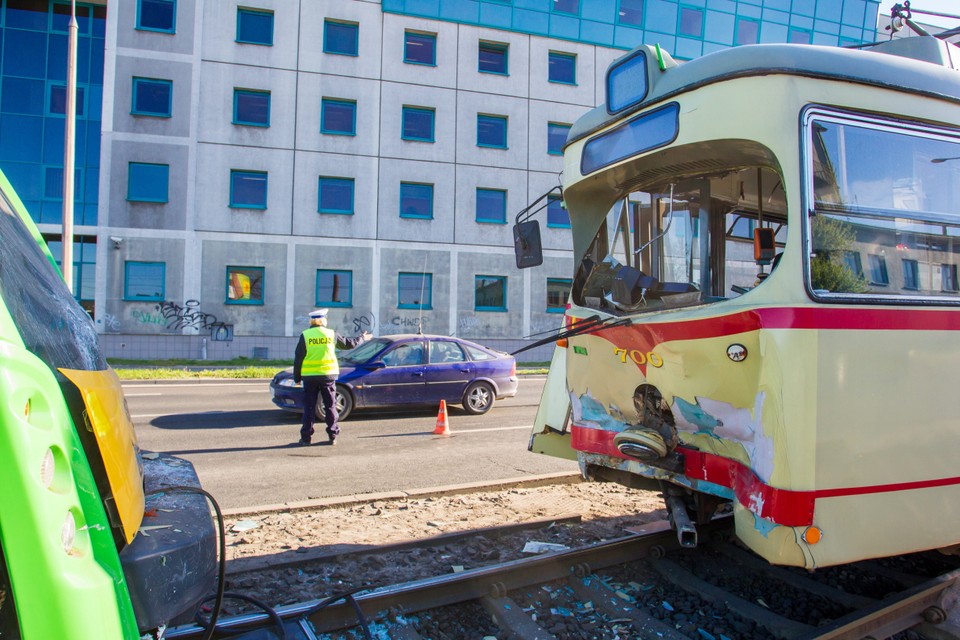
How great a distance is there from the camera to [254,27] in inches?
983

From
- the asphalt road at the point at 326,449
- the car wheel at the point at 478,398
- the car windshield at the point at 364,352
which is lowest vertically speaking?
the asphalt road at the point at 326,449

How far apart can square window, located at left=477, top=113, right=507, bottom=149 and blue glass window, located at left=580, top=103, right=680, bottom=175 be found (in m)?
23.3

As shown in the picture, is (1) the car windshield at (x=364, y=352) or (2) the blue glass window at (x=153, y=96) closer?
(1) the car windshield at (x=364, y=352)

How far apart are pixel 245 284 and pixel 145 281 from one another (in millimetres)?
3413

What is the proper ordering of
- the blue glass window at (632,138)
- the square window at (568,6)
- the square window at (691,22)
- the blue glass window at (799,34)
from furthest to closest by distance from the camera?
1. the blue glass window at (799,34)
2. the square window at (691,22)
3. the square window at (568,6)
4. the blue glass window at (632,138)

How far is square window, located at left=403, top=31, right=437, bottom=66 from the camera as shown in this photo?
86.7 feet

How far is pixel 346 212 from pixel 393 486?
19.6m

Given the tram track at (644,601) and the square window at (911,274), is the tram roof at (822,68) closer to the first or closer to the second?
the square window at (911,274)

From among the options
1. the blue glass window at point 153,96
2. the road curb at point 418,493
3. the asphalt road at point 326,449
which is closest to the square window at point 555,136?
the blue glass window at point 153,96

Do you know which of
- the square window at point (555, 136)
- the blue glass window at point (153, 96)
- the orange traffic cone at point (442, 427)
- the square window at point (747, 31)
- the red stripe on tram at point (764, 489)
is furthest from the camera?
the square window at point (747, 31)

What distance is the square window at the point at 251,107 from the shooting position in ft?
A: 80.6

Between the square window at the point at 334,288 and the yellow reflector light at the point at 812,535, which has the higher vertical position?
the square window at the point at 334,288

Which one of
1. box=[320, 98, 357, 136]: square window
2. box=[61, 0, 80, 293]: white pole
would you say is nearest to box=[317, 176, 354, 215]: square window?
box=[320, 98, 357, 136]: square window

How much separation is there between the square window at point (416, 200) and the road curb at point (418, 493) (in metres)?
20.0
